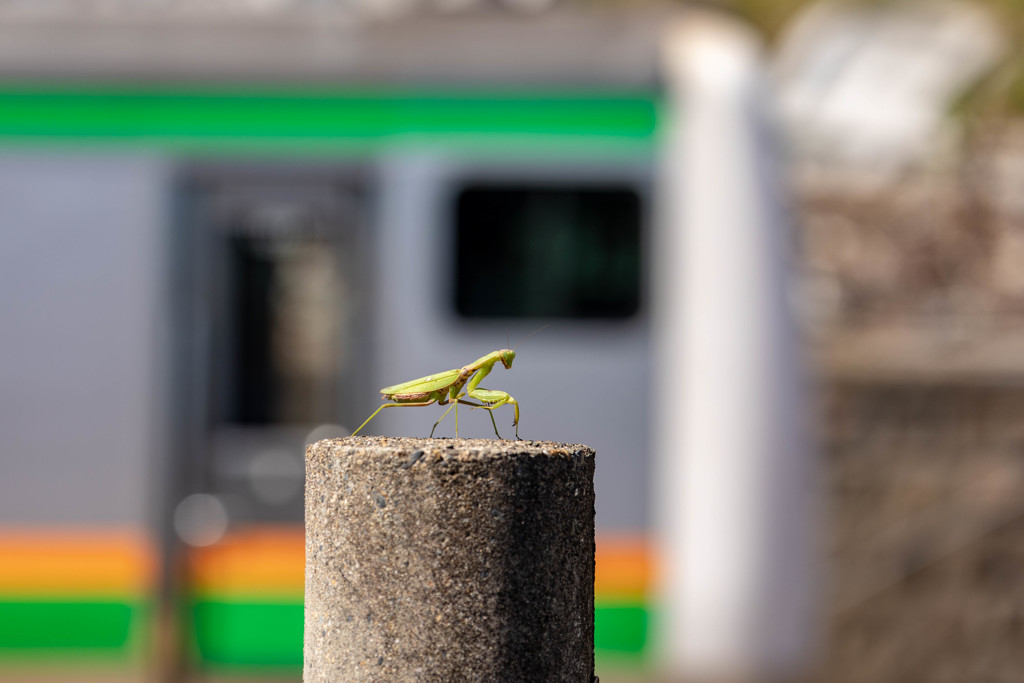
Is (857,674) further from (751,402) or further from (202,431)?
(202,431)

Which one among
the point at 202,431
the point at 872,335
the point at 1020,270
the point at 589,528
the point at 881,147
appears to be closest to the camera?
the point at 589,528

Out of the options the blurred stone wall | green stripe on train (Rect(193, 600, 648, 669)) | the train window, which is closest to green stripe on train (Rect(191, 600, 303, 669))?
green stripe on train (Rect(193, 600, 648, 669))

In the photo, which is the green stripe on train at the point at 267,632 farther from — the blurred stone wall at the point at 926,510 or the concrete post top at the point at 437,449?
the blurred stone wall at the point at 926,510

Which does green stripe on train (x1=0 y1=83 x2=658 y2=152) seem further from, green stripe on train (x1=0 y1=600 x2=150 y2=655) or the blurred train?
green stripe on train (x1=0 y1=600 x2=150 y2=655)

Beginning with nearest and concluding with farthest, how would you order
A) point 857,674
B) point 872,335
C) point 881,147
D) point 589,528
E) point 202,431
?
point 589,528
point 202,431
point 857,674
point 872,335
point 881,147

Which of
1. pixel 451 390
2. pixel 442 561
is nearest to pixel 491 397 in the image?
pixel 451 390

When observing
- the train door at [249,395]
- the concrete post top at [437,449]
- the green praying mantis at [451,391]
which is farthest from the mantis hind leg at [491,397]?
the train door at [249,395]

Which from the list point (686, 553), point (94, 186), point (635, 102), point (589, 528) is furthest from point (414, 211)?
point (589, 528)

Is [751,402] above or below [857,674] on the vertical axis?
above
